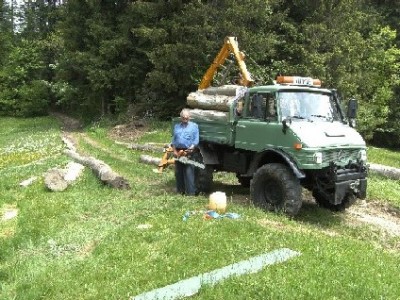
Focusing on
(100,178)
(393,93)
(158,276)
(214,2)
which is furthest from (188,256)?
(393,93)

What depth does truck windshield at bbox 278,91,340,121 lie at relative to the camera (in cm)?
1162

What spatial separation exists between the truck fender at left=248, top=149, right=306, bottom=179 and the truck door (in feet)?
0.46

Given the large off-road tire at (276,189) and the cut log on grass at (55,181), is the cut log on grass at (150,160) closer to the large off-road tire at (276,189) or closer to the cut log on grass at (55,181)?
the cut log on grass at (55,181)

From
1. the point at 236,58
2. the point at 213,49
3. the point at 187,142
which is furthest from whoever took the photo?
the point at 213,49

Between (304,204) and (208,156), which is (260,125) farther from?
(304,204)

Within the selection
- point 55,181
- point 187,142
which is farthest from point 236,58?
point 55,181

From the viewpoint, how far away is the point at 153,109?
105 feet

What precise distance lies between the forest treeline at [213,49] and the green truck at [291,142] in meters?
15.3

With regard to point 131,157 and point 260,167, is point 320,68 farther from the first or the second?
point 260,167

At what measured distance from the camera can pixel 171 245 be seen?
8.67m

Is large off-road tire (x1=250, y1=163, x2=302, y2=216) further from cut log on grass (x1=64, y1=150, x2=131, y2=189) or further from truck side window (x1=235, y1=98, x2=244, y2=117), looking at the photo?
cut log on grass (x1=64, y1=150, x2=131, y2=189)

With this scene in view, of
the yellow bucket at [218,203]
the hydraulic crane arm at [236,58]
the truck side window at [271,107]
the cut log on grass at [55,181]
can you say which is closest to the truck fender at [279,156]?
the truck side window at [271,107]

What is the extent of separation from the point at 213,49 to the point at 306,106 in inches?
659

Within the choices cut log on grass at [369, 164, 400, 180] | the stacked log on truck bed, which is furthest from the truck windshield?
cut log on grass at [369, 164, 400, 180]
